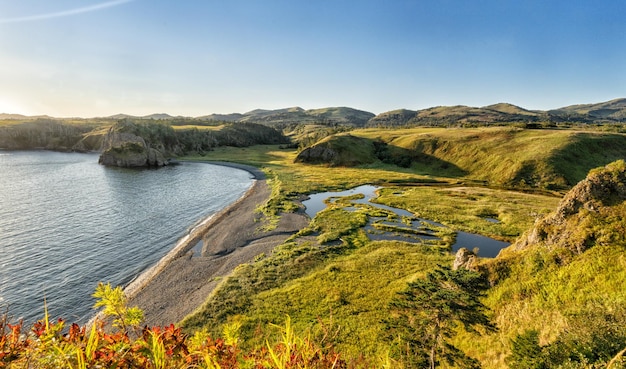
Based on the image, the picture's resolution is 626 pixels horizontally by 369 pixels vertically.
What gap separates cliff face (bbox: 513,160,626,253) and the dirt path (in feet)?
107

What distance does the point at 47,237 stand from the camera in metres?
50.1

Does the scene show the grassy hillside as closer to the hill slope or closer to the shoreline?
the shoreline

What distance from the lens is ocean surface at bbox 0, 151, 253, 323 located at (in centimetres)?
3519

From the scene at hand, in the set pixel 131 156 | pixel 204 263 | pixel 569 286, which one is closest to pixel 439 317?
pixel 569 286

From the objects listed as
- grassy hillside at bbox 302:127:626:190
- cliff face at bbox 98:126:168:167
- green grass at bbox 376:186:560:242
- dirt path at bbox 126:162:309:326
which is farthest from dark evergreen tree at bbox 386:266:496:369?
cliff face at bbox 98:126:168:167

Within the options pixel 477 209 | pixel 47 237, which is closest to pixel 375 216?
pixel 477 209

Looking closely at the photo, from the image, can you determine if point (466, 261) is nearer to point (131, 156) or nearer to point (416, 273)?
point (416, 273)

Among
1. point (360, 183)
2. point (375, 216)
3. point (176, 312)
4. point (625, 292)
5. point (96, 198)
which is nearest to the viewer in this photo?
point (625, 292)

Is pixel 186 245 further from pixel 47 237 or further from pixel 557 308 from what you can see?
pixel 557 308

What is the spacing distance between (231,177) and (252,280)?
87092mm

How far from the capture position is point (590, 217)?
19.8m

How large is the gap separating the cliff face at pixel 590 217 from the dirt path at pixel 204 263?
107 feet

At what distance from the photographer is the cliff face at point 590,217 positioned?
18.0m

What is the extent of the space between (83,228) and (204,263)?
3058cm
